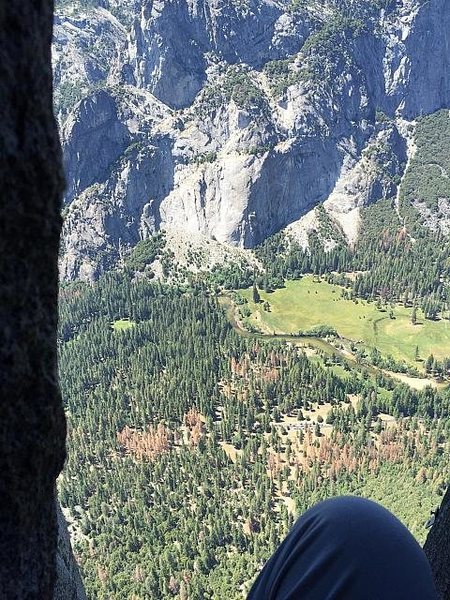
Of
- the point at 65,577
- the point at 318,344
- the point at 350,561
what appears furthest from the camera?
the point at 318,344

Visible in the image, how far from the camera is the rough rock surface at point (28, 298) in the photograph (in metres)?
2.51

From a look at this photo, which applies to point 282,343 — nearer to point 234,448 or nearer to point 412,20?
Answer: point 234,448

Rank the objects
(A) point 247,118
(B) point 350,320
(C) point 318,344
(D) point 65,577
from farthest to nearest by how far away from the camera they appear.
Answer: (A) point 247,118, (B) point 350,320, (C) point 318,344, (D) point 65,577

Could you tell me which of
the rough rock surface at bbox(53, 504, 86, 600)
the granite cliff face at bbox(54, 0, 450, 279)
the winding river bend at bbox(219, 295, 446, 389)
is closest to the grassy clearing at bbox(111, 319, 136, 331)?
the winding river bend at bbox(219, 295, 446, 389)

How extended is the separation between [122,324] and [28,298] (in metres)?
96.3

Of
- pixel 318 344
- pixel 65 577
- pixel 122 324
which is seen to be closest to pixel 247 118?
pixel 122 324

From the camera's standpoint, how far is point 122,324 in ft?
320

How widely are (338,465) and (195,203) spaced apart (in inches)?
3375

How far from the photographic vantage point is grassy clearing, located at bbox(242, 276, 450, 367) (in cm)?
8162

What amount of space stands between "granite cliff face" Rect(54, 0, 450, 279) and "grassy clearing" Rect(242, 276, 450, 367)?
90.0 feet

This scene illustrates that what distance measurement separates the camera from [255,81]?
5497 inches

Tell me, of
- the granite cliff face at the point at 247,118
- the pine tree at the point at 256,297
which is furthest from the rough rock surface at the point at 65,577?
the granite cliff face at the point at 247,118

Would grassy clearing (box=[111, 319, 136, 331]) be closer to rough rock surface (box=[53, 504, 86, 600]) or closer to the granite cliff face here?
the granite cliff face

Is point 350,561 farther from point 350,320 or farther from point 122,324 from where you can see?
point 122,324
